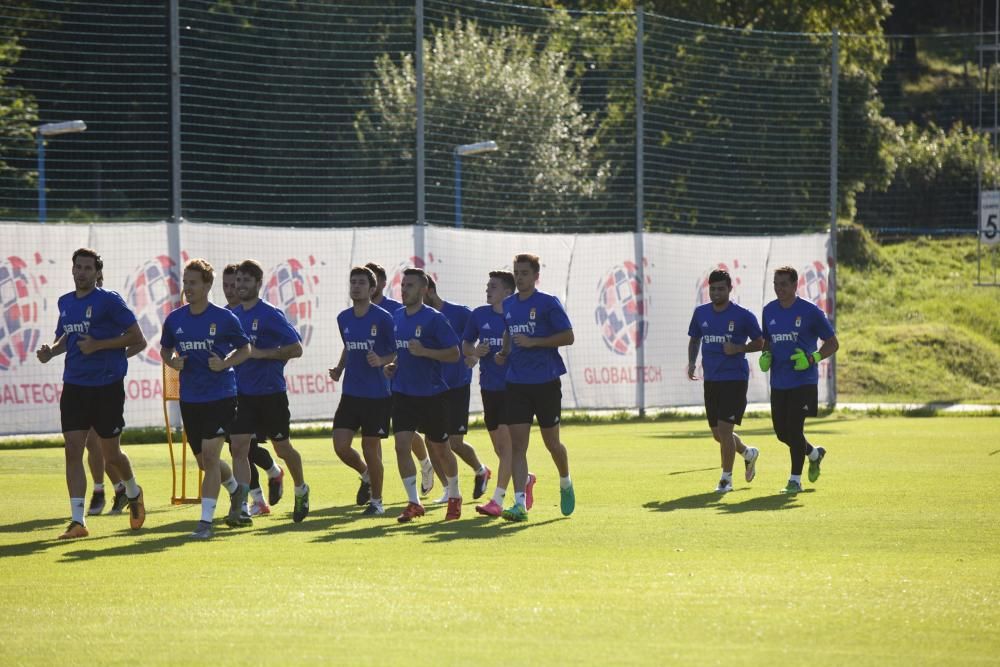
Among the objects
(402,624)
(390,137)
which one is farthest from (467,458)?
(390,137)

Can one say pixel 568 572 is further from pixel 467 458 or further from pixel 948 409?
pixel 948 409

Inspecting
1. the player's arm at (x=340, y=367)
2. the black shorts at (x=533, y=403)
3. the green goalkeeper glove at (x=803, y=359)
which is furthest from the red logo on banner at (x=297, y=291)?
the black shorts at (x=533, y=403)

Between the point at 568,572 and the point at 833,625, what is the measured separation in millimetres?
2212

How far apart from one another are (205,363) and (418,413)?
1916 millimetres

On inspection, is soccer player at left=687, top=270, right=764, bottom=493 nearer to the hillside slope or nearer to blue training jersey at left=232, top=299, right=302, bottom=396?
blue training jersey at left=232, top=299, right=302, bottom=396

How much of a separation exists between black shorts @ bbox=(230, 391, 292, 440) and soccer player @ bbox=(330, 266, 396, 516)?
0.58 meters

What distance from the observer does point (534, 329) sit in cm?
1274

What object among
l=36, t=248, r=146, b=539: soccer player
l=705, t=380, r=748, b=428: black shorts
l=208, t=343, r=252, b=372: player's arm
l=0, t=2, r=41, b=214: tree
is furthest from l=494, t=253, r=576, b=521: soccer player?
l=0, t=2, r=41, b=214: tree

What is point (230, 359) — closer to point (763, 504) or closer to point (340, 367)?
point (340, 367)

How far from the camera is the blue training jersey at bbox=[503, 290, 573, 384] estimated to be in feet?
41.6

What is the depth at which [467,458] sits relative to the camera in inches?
584

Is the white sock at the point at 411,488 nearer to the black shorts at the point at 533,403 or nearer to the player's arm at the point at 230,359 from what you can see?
the black shorts at the point at 533,403

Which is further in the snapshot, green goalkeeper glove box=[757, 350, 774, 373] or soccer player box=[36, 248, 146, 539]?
green goalkeeper glove box=[757, 350, 774, 373]

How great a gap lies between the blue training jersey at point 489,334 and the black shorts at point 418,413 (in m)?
1.31
